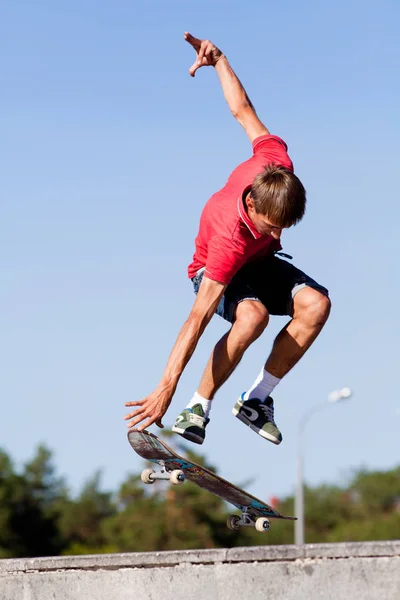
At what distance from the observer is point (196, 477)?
7586 millimetres

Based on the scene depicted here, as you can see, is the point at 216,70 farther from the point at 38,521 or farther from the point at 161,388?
the point at 38,521

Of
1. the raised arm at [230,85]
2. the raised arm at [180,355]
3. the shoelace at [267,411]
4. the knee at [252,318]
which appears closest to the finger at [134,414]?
the raised arm at [180,355]

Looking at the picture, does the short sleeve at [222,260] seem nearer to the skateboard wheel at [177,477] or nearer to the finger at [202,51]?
the skateboard wheel at [177,477]

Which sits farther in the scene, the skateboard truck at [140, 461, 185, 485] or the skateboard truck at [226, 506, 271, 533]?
the skateboard truck at [226, 506, 271, 533]

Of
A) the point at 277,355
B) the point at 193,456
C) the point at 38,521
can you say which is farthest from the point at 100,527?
the point at 277,355

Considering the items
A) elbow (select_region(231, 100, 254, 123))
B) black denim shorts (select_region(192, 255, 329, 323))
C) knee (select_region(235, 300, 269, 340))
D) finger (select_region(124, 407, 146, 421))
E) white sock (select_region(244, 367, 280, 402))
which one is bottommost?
finger (select_region(124, 407, 146, 421))

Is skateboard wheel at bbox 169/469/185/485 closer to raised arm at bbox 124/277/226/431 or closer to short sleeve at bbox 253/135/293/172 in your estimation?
raised arm at bbox 124/277/226/431

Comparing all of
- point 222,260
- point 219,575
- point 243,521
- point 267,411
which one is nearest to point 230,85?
point 222,260

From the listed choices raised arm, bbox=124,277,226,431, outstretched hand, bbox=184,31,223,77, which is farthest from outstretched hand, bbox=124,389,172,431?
outstretched hand, bbox=184,31,223,77

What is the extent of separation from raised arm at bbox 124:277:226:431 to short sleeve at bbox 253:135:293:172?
3.62ft

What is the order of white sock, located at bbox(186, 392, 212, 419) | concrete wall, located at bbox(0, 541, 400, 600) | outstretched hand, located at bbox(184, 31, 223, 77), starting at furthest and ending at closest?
1. outstretched hand, located at bbox(184, 31, 223, 77)
2. white sock, located at bbox(186, 392, 212, 419)
3. concrete wall, located at bbox(0, 541, 400, 600)

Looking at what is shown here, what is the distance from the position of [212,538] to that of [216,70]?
64815 millimetres

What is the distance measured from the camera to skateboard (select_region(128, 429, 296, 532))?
7.25 meters

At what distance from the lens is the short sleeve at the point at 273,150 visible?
7.37 meters
